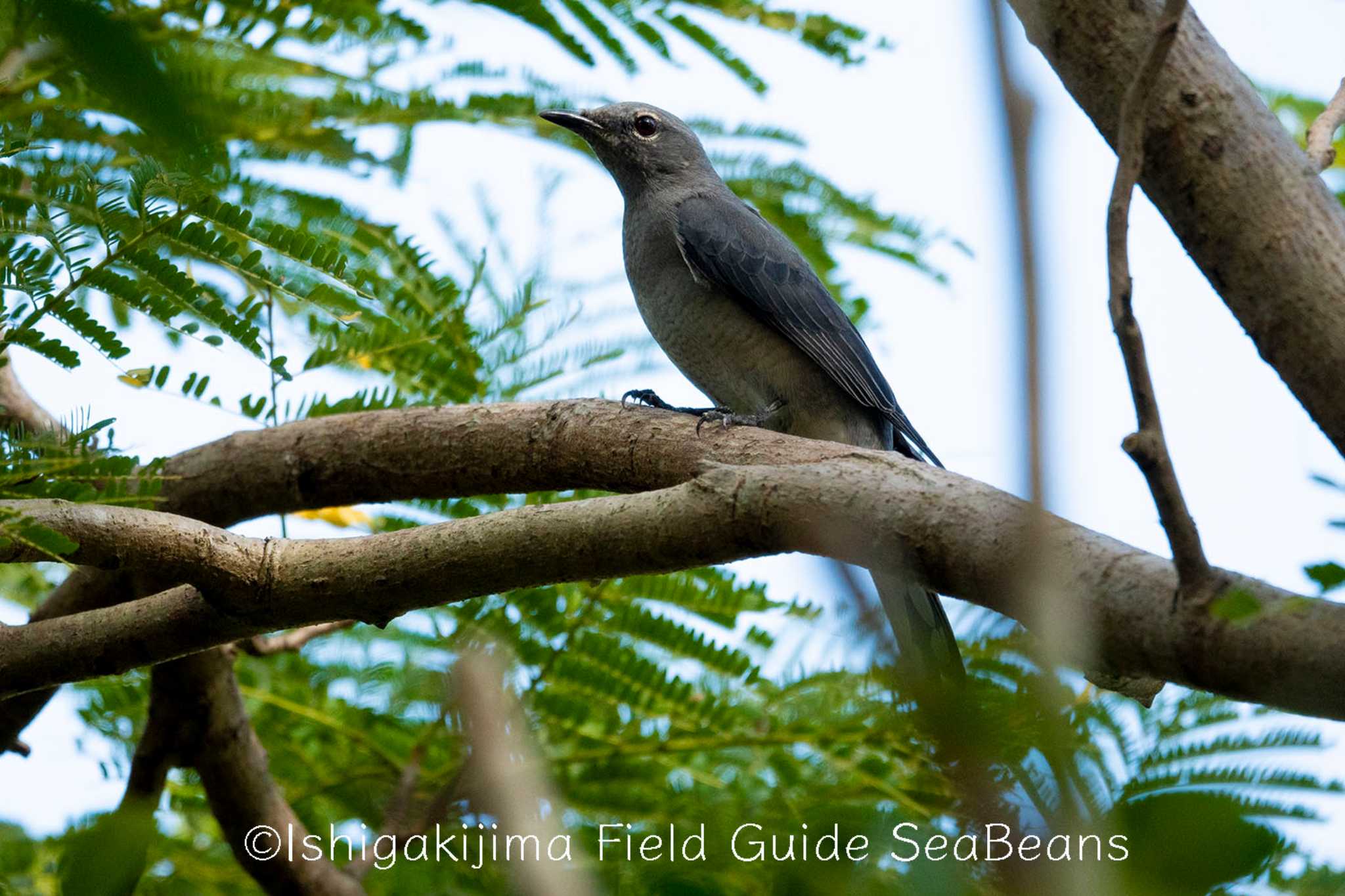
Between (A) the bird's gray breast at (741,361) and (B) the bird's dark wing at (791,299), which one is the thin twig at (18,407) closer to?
(A) the bird's gray breast at (741,361)

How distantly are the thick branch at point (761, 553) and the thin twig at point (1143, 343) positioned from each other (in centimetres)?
8

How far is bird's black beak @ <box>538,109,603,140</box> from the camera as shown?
5.25 m

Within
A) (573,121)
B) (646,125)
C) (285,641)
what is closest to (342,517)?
(285,641)

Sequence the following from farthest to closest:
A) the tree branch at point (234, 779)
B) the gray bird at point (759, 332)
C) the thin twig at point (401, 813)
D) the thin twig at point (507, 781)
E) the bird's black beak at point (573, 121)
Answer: the gray bird at point (759, 332), the bird's black beak at point (573, 121), the tree branch at point (234, 779), the thin twig at point (401, 813), the thin twig at point (507, 781)

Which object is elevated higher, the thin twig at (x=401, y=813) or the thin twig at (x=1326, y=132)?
the thin twig at (x=1326, y=132)

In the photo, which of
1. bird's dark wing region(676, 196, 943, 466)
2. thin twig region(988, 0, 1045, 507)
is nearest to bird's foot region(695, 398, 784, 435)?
bird's dark wing region(676, 196, 943, 466)

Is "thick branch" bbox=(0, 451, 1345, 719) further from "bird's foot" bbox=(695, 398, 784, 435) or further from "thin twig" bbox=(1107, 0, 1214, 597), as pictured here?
"bird's foot" bbox=(695, 398, 784, 435)

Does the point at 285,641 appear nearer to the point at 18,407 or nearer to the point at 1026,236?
the point at 18,407

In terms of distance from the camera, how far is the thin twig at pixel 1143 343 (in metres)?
2.00

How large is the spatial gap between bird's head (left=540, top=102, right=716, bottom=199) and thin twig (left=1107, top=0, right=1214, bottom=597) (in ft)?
14.2

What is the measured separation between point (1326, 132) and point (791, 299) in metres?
2.61

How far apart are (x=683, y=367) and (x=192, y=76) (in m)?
4.51

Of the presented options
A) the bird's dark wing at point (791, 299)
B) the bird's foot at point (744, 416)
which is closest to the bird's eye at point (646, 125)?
the bird's dark wing at point (791, 299)

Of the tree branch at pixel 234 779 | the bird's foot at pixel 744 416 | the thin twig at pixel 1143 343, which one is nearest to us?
the thin twig at pixel 1143 343
